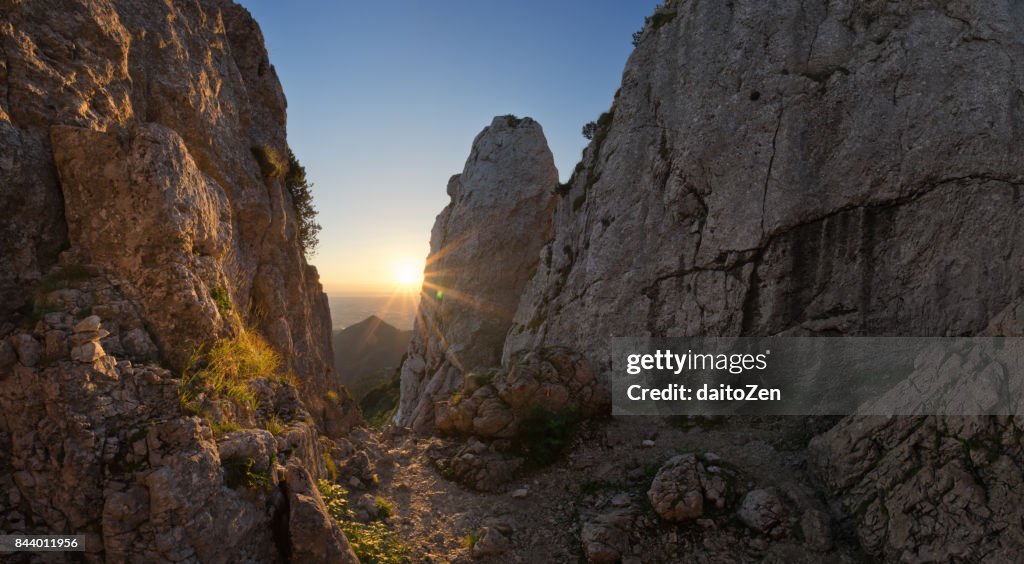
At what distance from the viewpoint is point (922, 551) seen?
37.9ft

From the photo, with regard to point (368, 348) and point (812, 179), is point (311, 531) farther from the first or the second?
point (368, 348)

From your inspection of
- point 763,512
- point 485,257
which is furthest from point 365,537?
point 485,257

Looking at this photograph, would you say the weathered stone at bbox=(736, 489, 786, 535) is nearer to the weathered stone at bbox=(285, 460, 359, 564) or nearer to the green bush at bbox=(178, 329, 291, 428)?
the weathered stone at bbox=(285, 460, 359, 564)

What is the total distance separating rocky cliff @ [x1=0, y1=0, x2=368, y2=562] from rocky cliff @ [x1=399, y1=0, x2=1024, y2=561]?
39.7 ft

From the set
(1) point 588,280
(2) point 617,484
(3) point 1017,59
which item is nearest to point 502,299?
(1) point 588,280

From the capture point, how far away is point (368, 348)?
103 metres

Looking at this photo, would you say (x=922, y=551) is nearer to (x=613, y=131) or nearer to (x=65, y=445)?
(x=65, y=445)

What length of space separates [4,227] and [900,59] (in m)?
30.8

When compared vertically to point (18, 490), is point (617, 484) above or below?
below

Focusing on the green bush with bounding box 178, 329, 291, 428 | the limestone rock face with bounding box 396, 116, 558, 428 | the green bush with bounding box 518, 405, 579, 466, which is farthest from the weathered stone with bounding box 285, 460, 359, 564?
the limestone rock face with bounding box 396, 116, 558, 428

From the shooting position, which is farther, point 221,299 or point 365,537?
point 365,537

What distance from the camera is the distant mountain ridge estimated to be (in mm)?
95812

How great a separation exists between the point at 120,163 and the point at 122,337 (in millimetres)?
3882

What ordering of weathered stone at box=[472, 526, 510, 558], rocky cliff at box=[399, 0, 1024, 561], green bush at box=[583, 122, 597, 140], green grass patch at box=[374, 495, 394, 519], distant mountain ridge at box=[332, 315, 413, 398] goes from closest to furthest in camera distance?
rocky cliff at box=[399, 0, 1024, 561], weathered stone at box=[472, 526, 510, 558], green grass patch at box=[374, 495, 394, 519], green bush at box=[583, 122, 597, 140], distant mountain ridge at box=[332, 315, 413, 398]
